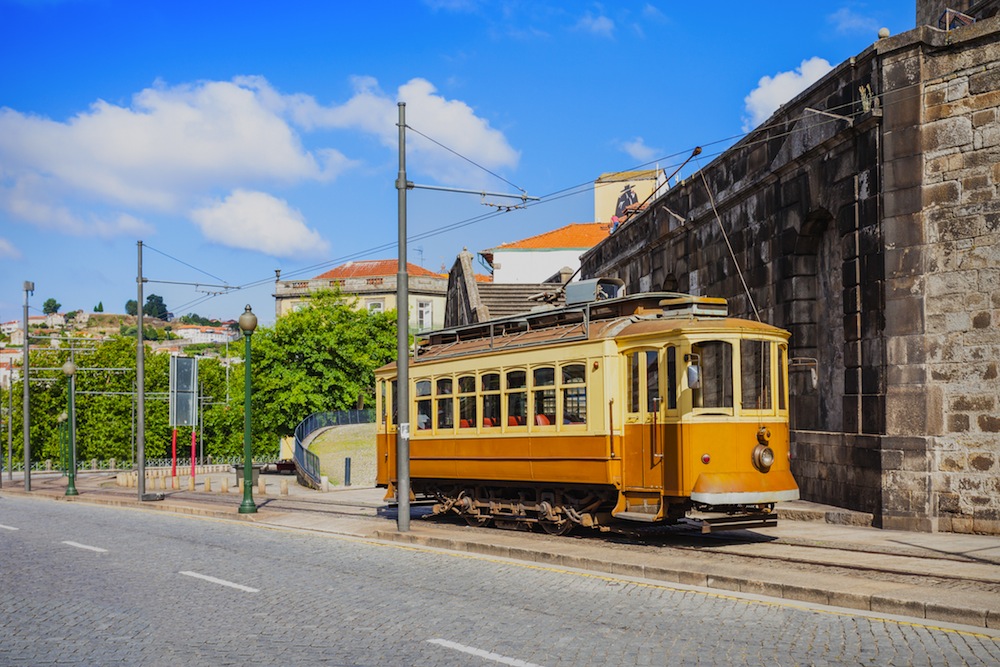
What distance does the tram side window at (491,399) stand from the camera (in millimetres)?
18406

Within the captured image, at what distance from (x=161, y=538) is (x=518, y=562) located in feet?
25.7

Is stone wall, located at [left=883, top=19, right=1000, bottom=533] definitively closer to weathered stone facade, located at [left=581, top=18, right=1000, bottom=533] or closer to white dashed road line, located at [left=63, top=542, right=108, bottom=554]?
weathered stone facade, located at [left=581, top=18, right=1000, bottom=533]

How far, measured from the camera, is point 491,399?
18562 millimetres

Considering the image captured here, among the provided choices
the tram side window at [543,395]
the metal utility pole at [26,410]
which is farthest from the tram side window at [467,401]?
the metal utility pole at [26,410]

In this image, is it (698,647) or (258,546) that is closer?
(698,647)

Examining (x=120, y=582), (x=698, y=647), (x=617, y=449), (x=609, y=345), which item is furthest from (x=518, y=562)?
(x=698, y=647)

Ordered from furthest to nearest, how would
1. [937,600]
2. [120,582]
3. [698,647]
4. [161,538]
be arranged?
[161,538] < [120,582] < [937,600] < [698,647]

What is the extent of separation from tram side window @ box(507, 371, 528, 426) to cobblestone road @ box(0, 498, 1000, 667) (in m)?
3.12

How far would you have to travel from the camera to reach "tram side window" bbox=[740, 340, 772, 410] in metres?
15.3

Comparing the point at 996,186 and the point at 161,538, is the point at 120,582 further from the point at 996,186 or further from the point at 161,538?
the point at 996,186

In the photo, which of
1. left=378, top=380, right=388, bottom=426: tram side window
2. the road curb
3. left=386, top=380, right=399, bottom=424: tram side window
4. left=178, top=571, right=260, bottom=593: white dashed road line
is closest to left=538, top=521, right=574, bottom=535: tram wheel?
the road curb

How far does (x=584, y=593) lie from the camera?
455 inches

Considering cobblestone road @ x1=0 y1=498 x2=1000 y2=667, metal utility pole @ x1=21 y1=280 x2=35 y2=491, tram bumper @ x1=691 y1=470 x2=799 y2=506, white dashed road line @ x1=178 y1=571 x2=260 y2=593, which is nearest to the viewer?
cobblestone road @ x1=0 y1=498 x2=1000 y2=667

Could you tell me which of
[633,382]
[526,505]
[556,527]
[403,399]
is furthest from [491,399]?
[633,382]
